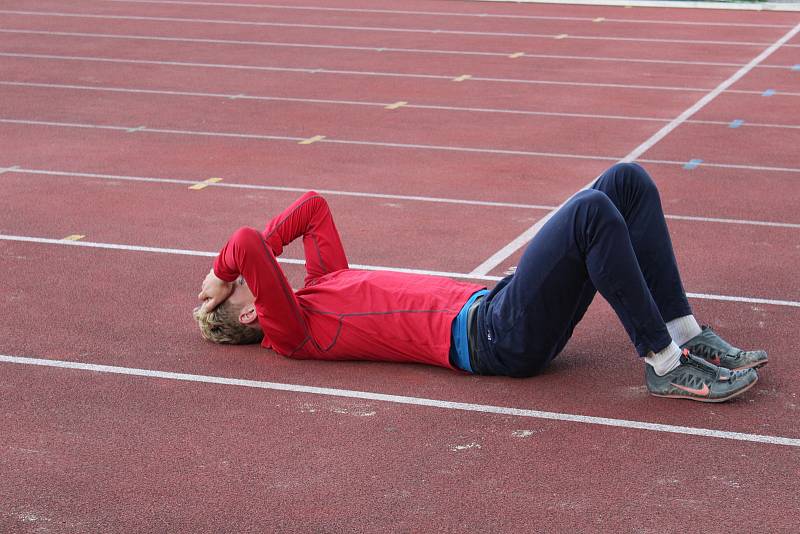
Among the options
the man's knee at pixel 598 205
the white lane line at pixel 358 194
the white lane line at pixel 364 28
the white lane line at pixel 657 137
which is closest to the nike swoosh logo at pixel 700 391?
the man's knee at pixel 598 205

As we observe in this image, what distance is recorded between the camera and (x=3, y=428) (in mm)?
4109

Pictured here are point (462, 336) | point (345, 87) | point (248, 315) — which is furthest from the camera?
point (345, 87)

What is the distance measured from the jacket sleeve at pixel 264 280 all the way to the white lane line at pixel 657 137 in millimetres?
1116

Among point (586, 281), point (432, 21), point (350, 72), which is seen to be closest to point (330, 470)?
point (586, 281)

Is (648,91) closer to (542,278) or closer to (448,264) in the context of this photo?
(448,264)

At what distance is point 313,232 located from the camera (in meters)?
4.71

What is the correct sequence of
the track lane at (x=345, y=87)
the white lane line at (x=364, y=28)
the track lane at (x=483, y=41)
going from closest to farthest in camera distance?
the track lane at (x=345, y=87)
the track lane at (x=483, y=41)
the white lane line at (x=364, y=28)

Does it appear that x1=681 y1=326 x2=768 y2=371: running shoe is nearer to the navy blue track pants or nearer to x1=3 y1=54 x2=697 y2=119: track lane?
the navy blue track pants

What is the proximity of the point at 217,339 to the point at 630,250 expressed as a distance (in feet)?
6.11

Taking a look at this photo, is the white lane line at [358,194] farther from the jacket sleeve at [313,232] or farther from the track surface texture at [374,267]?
the jacket sleeve at [313,232]

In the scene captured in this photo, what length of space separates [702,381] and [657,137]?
5673 mm

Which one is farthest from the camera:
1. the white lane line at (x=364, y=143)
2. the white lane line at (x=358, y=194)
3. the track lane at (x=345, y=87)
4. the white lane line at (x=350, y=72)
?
the white lane line at (x=350, y=72)

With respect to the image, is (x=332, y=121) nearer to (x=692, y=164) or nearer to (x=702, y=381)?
(x=692, y=164)

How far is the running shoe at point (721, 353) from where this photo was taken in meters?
4.31
